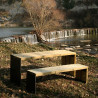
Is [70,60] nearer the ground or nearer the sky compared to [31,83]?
nearer the sky

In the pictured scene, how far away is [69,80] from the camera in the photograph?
725 centimetres

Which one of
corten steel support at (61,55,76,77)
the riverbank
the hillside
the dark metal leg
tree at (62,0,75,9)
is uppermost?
tree at (62,0,75,9)

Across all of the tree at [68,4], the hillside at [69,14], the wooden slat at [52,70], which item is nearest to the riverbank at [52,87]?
the wooden slat at [52,70]

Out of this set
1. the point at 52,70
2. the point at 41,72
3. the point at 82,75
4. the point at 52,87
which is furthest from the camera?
the point at 82,75

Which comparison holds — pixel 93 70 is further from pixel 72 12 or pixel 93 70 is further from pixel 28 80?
pixel 72 12

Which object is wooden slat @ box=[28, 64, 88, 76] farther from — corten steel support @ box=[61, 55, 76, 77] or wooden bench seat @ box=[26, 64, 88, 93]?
corten steel support @ box=[61, 55, 76, 77]

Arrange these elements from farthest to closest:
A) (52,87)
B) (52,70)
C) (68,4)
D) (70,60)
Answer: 1. (68,4)
2. (70,60)
3. (52,87)
4. (52,70)

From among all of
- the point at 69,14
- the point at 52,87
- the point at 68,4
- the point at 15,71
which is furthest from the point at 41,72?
the point at 68,4

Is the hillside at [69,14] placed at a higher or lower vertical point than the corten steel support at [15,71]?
higher

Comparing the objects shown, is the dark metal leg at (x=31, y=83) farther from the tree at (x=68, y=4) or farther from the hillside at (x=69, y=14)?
the tree at (x=68, y=4)

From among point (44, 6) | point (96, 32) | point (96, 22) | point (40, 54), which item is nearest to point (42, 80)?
point (40, 54)

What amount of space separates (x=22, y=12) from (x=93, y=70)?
5250cm

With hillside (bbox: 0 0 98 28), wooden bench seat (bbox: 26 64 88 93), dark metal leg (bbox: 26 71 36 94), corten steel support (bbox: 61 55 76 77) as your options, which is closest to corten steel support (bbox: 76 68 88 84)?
wooden bench seat (bbox: 26 64 88 93)

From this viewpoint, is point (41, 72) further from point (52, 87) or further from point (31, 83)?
point (52, 87)
